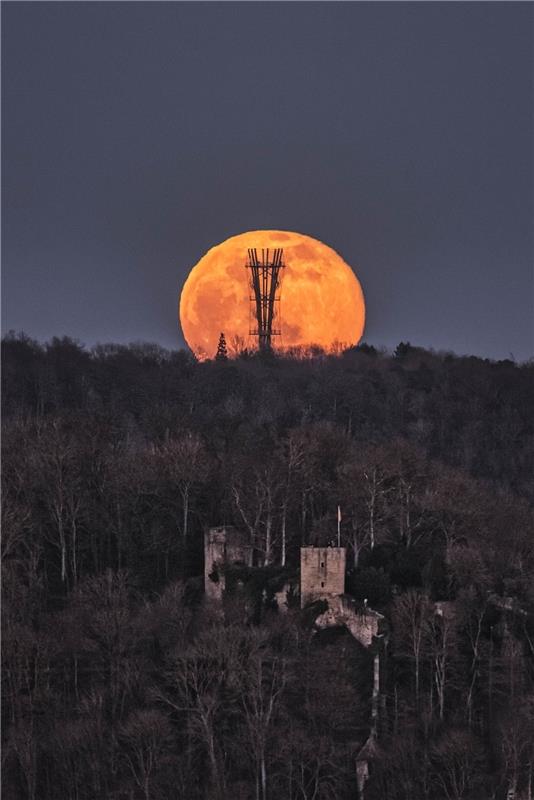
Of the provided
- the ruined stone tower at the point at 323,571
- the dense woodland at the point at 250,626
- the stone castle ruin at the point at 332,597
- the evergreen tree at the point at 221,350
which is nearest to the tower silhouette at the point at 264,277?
the evergreen tree at the point at 221,350

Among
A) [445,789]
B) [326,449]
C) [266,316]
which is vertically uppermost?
[266,316]

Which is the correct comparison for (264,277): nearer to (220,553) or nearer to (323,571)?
(220,553)

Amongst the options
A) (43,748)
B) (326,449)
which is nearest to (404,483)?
(326,449)

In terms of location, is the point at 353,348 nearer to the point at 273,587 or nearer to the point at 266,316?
the point at 266,316

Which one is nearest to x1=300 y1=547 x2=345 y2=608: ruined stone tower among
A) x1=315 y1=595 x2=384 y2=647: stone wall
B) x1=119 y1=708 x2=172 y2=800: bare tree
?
x1=315 y1=595 x2=384 y2=647: stone wall

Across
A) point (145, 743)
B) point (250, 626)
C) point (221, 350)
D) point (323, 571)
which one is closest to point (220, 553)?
point (323, 571)

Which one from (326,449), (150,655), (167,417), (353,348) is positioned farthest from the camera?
(353,348)

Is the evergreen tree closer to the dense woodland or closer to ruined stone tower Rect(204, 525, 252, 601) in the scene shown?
the dense woodland
